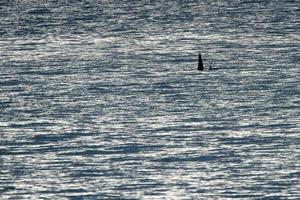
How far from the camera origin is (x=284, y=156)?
6744 centimetres

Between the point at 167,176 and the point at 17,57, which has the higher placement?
the point at 167,176

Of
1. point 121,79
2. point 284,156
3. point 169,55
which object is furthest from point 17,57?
A: point 284,156

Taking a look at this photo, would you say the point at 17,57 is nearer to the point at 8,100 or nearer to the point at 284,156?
the point at 8,100

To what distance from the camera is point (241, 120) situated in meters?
77.4

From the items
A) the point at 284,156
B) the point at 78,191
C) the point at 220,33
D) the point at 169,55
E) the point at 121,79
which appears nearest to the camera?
the point at 78,191

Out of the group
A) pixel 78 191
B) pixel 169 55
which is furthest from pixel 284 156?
pixel 169 55

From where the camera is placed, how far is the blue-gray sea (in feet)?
207

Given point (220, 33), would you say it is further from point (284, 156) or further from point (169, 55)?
point (284, 156)

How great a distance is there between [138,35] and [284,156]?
234ft

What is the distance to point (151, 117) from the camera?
79125 mm

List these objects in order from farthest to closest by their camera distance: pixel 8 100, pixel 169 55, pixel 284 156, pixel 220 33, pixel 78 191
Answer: pixel 220 33 < pixel 169 55 < pixel 8 100 < pixel 284 156 < pixel 78 191

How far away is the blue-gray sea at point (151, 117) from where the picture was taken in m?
63.1

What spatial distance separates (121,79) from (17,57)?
19.3 m

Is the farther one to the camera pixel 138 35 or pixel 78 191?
pixel 138 35
